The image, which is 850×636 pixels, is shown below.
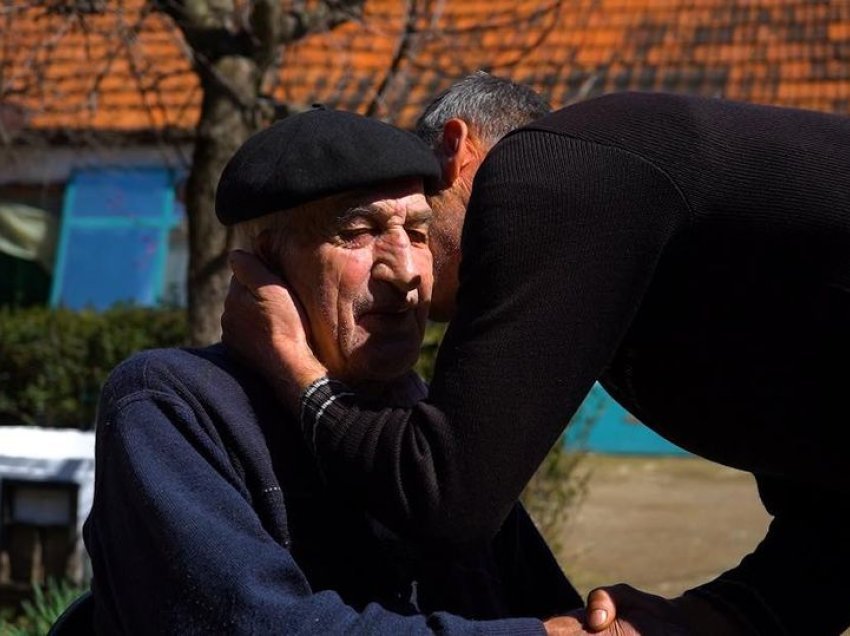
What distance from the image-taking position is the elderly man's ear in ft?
7.75

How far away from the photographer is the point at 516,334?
186cm

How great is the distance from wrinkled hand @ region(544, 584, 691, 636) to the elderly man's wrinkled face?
1.56 ft

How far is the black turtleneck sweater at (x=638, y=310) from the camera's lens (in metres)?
1.86

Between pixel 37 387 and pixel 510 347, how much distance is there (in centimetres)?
669

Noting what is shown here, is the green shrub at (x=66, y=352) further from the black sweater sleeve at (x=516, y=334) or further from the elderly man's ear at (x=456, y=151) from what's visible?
the black sweater sleeve at (x=516, y=334)

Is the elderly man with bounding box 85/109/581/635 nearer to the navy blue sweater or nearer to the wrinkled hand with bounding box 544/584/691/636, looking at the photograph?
the navy blue sweater

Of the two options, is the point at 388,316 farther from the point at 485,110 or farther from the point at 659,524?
the point at 659,524

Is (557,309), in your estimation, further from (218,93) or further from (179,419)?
(218,93)

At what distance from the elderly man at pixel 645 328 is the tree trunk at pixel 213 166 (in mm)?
2651

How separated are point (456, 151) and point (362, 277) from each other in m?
0.33

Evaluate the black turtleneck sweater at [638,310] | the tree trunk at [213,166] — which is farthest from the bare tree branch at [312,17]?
the black turtleneck sweater at [638,310]

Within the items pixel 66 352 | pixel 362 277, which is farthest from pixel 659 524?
pixel 362 277

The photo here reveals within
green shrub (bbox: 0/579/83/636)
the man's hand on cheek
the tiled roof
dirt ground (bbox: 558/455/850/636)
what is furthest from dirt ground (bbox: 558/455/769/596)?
the man's hand on cheek

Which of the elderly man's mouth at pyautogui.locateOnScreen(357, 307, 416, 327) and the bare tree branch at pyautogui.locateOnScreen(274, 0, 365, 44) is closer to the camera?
the elderly man's mouth at pyautogui.locateOnScreen(357, 307, 416, 327)
